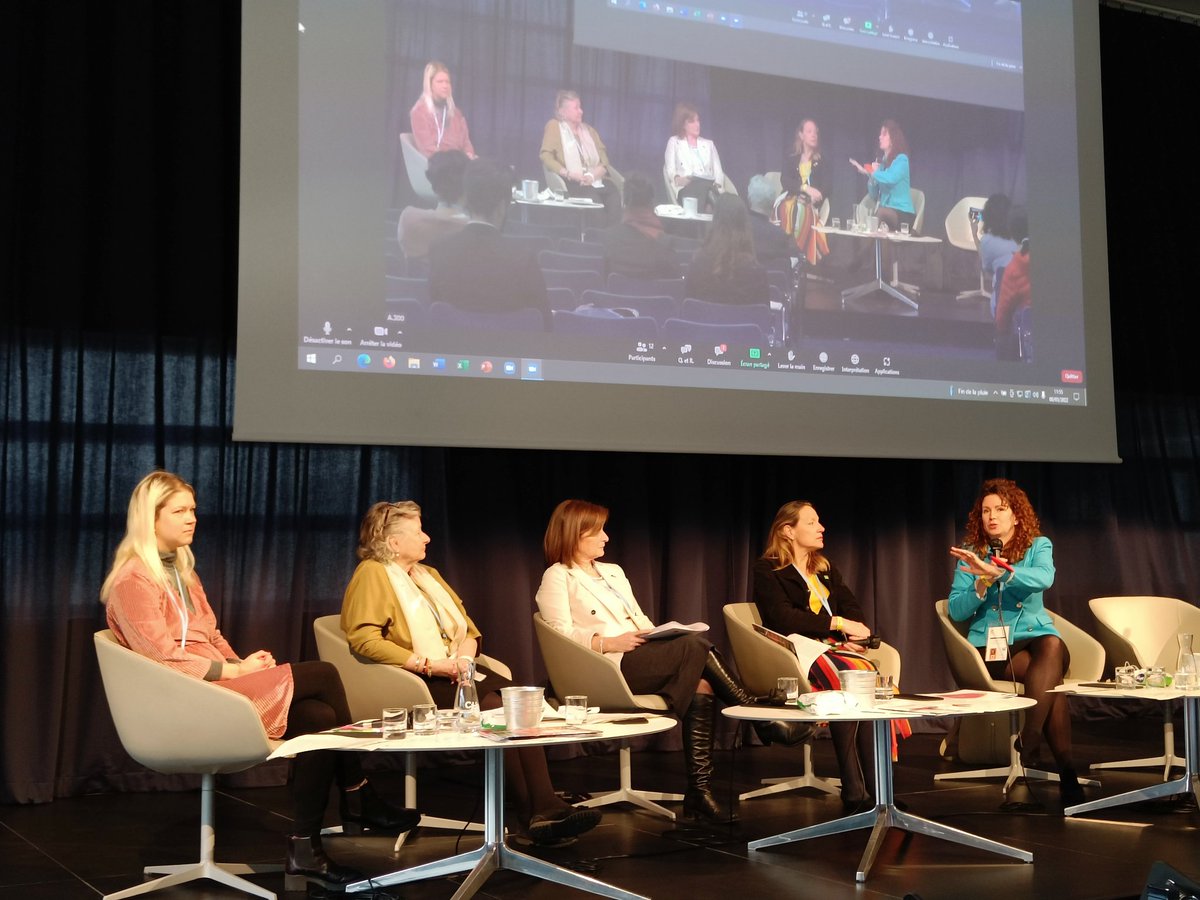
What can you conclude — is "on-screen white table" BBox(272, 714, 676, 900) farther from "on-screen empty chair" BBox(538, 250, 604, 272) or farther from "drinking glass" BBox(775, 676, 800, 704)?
"on-screen empty chair" BBox(538, 250, 604, 272)

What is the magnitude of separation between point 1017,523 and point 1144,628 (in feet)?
3.32

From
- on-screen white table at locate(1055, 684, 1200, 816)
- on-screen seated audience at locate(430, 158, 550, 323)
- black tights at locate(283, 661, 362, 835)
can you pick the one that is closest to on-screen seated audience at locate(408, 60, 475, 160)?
on-screen seated audience at locate(430, 158, 550, 323)

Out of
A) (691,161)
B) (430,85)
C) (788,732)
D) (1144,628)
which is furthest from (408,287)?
(1144,628)

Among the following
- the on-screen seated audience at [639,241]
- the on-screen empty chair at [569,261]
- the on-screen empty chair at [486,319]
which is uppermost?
the on-screen seated audience at [639,241]

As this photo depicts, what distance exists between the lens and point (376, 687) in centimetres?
430

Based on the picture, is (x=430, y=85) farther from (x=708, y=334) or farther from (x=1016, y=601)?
(x=1016, y=601)

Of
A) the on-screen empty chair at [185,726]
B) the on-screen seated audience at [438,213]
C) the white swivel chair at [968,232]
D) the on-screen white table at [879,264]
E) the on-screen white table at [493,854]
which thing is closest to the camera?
the on-screen white table at [493,854]

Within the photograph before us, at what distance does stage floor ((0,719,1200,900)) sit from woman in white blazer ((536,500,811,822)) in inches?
10.7

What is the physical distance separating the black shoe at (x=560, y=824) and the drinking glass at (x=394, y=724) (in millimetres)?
750

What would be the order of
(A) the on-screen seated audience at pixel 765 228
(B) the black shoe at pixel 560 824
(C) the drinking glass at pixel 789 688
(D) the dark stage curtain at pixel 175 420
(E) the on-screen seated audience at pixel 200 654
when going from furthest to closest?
(A) the on-screen seated audience at pixel 765 228, (D) the dark stage curtain at pixel 175 420, (C) the drinking glass at pixel 789 688, (B) the black shoe at pixel 560 824, (E) the on-screen seated audience at pixel 200 654

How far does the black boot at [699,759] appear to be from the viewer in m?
4.49

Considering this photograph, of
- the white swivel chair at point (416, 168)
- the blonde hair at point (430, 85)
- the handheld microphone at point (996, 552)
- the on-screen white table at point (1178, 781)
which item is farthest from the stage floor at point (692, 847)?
the blonde hair at point (430, 85)

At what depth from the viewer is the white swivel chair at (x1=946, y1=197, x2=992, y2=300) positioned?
5.80 metres

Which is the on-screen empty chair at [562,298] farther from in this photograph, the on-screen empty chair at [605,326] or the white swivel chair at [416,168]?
the white swivel chair at [416,168]
